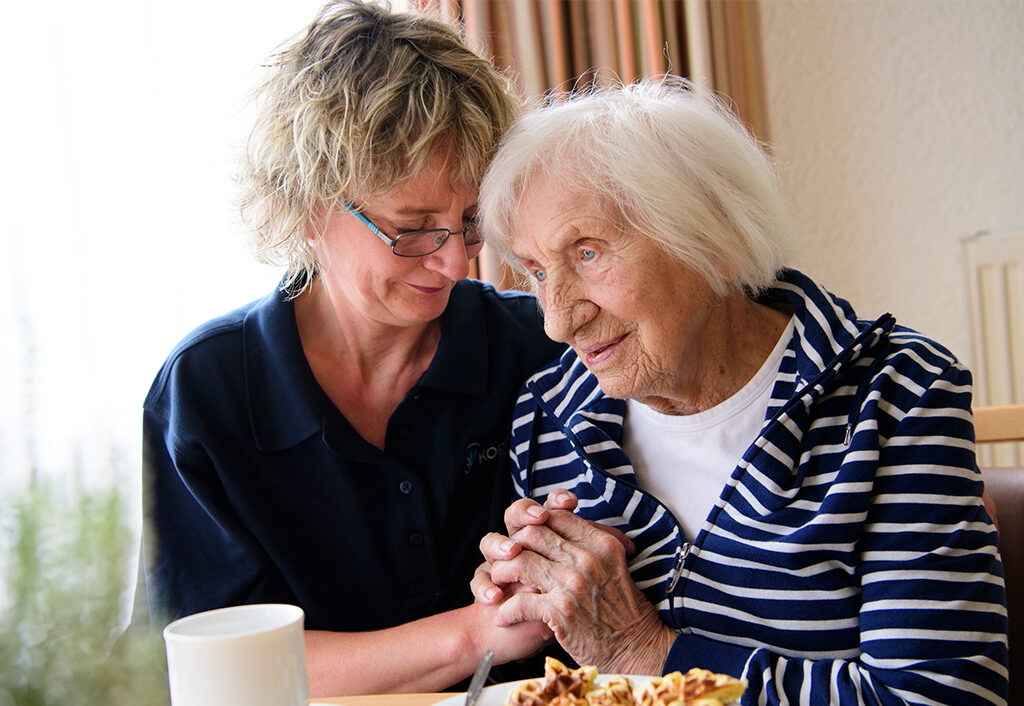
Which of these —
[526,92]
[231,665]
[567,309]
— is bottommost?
[231,665]

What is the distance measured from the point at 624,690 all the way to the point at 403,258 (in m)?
0.79

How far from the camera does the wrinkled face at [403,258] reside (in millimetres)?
1397

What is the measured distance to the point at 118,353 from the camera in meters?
2.13

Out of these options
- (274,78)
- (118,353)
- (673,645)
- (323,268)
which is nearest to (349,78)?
(274,78)

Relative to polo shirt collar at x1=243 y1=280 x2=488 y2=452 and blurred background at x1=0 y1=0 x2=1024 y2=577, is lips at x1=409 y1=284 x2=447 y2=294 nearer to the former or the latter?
polo shirt collar at x1=243 y1=280 x2=488 y2=452

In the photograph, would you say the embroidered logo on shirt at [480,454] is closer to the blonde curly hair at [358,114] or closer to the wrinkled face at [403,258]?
the wrinkled face at [403,258]

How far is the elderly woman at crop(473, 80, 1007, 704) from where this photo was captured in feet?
3.62

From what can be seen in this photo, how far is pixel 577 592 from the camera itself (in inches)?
49.7

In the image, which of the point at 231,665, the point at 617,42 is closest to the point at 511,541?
the point at 231,665

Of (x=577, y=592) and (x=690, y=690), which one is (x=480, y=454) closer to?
(x=577, y=592)

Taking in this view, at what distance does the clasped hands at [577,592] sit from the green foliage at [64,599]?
98 cm

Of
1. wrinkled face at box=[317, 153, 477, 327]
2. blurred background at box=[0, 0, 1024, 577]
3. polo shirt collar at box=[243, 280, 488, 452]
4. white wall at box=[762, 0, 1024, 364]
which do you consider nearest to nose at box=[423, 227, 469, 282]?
wrinkled face at box=[317, 153, 477, 327]

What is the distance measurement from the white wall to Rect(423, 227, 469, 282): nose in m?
2.24

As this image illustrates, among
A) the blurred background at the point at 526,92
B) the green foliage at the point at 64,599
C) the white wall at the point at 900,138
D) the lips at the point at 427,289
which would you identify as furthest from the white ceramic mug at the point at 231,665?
the white wall at the point at 900,138
